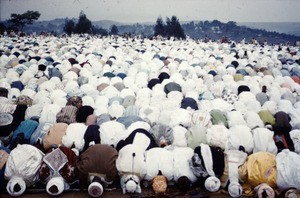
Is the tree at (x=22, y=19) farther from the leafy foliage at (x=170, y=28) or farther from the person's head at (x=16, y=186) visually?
the person's head at (x=16, y=186)

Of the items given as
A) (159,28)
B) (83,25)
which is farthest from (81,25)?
(159,28)

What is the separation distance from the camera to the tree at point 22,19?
1104 inches

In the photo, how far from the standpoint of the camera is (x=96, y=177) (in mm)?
3746

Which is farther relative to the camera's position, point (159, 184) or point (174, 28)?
point (174, 28)

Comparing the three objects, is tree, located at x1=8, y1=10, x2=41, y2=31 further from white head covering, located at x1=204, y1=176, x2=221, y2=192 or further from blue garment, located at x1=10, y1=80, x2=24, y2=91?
white head covering, located at x1=204, y1=176, x2=221, y2=192

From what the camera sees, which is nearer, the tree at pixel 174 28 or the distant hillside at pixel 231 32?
the tree at pixel 174 28

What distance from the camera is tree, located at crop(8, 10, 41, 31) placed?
1104 inches

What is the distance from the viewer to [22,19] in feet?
94.9

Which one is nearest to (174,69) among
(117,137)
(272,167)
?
(117,137)

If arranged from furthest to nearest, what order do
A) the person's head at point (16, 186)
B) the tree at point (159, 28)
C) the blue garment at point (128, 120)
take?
the tree at point (159, 28) → the blue garment at point (128, 120) → the person's head at point (16, 186)

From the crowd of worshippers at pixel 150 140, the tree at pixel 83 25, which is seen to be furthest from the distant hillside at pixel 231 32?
the crowd of worshippers at pixel 150 140

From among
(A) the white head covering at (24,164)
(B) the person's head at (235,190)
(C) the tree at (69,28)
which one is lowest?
(B) the person's head at (235,190)

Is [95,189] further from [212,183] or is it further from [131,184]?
[212,183]

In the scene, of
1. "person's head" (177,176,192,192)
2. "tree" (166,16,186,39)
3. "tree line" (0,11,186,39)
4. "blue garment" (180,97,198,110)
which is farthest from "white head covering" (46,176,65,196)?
"tree" (166,16,186,39)
